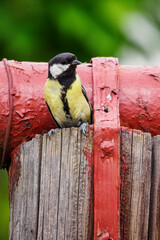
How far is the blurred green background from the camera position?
14.5ft

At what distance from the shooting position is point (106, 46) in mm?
4434

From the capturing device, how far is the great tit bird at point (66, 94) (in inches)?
115

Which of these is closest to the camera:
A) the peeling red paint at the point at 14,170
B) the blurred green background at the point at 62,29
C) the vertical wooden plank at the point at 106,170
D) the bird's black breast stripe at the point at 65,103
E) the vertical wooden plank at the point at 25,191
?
the vertical wooden plank at the point at 106,170

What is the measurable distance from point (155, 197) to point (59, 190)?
469 mm

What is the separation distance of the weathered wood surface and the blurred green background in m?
2.19

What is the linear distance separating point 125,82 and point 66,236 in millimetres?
884

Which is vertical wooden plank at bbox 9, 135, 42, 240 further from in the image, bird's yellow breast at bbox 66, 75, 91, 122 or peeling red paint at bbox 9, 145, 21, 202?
bird's yellow breast at bbox 66, 75, 91, 122

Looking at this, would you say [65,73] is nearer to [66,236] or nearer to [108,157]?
[108,157]

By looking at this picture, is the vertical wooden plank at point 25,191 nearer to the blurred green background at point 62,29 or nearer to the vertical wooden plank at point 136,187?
the vertical wooden plank at point 136,187

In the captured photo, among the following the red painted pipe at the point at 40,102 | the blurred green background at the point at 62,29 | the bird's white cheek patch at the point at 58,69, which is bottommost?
the red painted pipe at the point at 40,102

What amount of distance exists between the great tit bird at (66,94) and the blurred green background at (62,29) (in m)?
1.45

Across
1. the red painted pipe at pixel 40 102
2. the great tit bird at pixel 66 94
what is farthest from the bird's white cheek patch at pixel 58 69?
the red painted pipe at pixel 40 102

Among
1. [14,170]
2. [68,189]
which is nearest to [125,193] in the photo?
[68,189]

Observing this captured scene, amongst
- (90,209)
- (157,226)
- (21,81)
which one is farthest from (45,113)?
(157,226)
